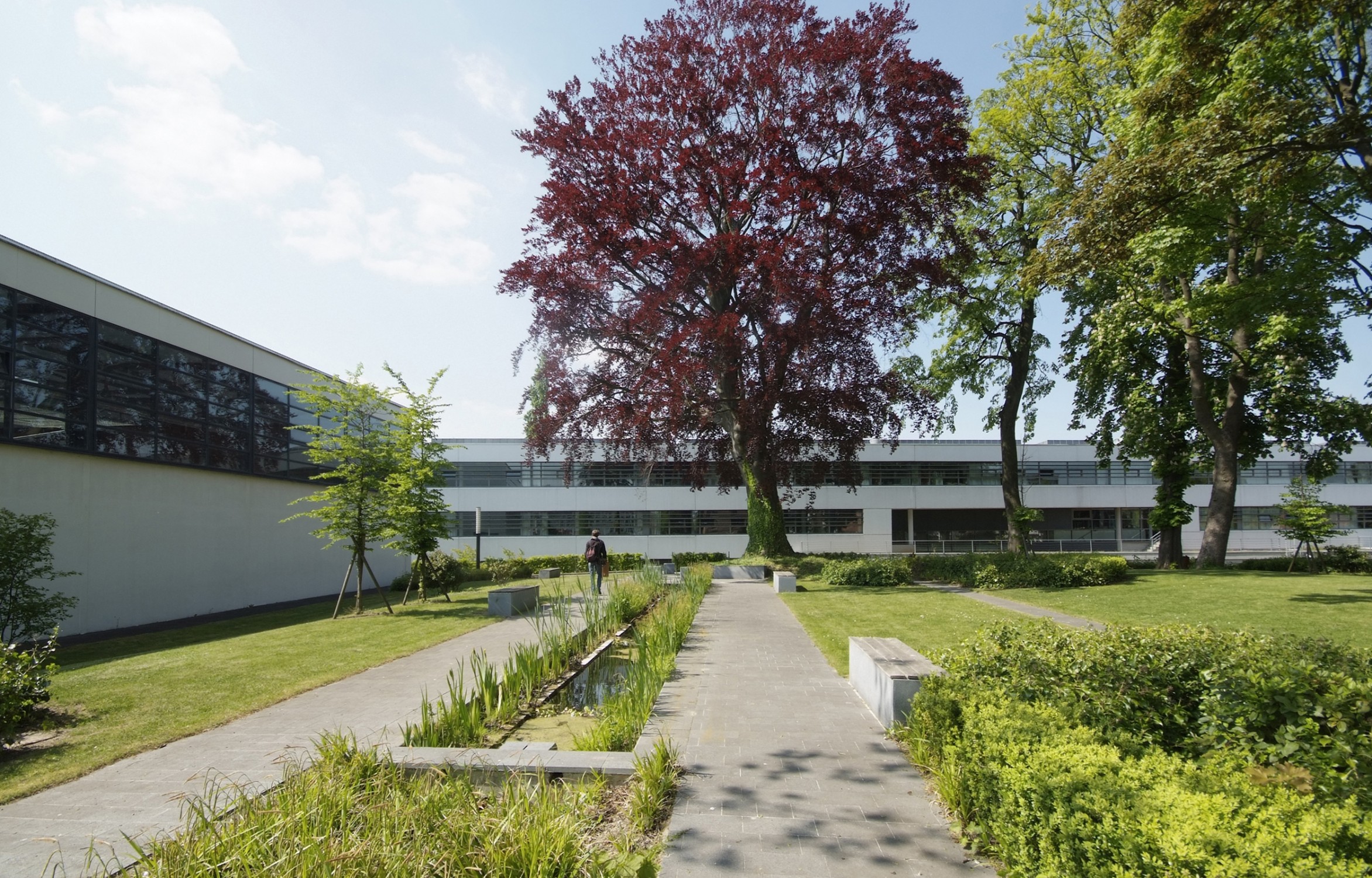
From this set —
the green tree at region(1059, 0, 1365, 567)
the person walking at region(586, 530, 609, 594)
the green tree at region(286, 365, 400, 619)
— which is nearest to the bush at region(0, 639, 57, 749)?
the green tree at region(286, 365, 400, 619)

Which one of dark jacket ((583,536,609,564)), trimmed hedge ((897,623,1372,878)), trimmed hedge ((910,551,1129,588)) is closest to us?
trimmed hedge ((897,623,1372,878))

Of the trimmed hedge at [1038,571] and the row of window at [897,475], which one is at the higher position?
the row of window at [897,475]

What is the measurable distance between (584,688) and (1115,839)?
6.35m

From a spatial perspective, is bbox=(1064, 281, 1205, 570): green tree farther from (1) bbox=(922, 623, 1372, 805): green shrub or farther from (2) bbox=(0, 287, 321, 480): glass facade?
(2) bbox=(0, 287, 321, 480): glass facade

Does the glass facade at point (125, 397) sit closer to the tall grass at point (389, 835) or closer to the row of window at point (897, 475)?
the tall grass at point (389, 835)

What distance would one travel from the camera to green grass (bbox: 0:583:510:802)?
608cm

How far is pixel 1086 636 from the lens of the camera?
5.91 meters

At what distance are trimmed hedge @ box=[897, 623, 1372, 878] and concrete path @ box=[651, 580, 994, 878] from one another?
309 mm

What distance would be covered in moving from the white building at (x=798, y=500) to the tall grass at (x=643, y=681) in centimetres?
2594

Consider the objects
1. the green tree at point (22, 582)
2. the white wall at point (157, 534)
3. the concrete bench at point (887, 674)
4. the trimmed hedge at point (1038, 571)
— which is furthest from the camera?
the trimmed hedge at point (1038, 571)

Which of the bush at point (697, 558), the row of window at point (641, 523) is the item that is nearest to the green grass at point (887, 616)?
the bush at point (697, 558)

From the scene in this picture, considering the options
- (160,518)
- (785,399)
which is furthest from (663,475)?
(160,518)

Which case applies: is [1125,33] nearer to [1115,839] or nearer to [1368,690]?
[1368,690]

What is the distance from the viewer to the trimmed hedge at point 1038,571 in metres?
19.5
